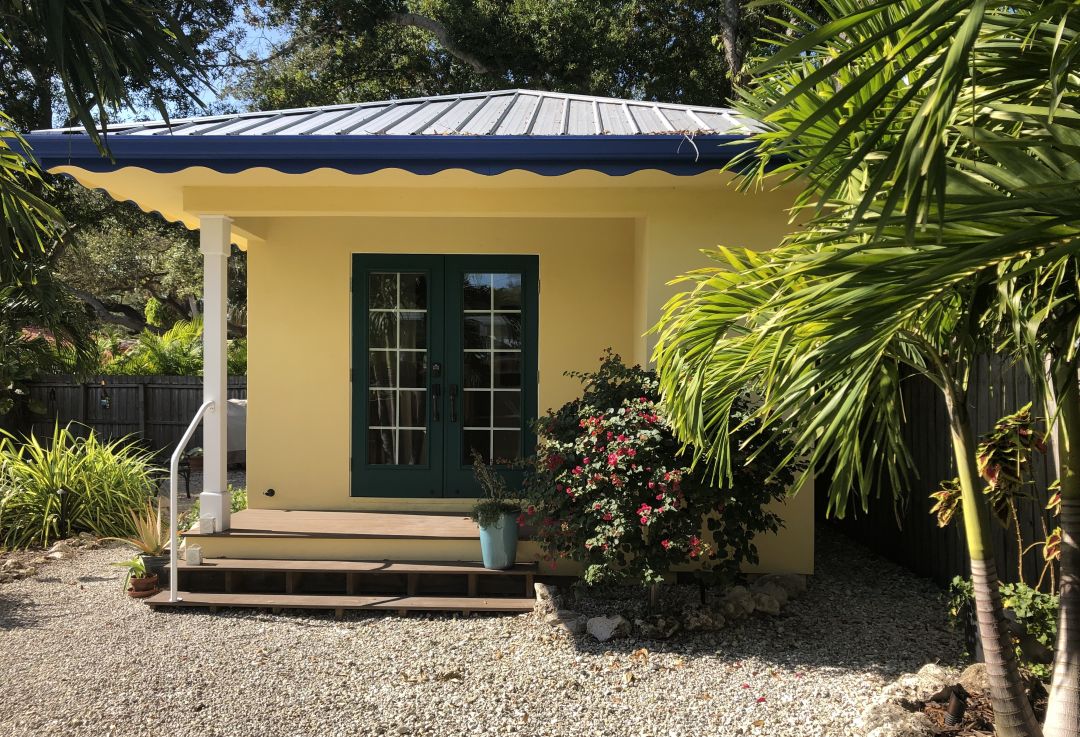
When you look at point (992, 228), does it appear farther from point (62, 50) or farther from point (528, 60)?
point (528, 60)

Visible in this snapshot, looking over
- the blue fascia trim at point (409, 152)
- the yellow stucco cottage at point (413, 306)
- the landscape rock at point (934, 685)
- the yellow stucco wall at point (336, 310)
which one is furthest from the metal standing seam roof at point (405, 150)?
the landscape rock at point (934, 685)

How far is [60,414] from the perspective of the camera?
13523 millimetres

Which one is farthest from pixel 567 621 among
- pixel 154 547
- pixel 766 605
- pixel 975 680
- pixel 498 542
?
pixel 154 547

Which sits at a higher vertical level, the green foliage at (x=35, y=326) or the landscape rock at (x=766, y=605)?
the green foliage at (x=35, y=326)

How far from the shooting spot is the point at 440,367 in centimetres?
736

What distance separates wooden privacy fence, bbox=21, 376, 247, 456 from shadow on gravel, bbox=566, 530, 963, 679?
31.8 ft

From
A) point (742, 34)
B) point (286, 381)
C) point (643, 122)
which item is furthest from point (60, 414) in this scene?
point (742, 34)

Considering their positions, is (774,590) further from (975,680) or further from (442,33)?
(442,33)

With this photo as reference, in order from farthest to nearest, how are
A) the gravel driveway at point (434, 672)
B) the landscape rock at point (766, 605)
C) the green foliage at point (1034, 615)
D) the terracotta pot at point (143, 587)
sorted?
the terracotta pot at point (143, 587), the landscape rock at point (766, 605), the gravel driveway at point (434, 672), the green foliage at point (1034, 615)

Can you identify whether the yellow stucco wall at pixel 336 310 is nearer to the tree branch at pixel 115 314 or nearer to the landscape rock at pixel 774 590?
the landscape rock at pixel 774 590

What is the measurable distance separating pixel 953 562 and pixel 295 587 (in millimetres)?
4400

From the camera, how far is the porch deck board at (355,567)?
5770 mm

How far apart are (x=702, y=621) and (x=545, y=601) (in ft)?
3.28

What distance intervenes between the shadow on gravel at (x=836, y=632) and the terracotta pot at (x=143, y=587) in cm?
287
